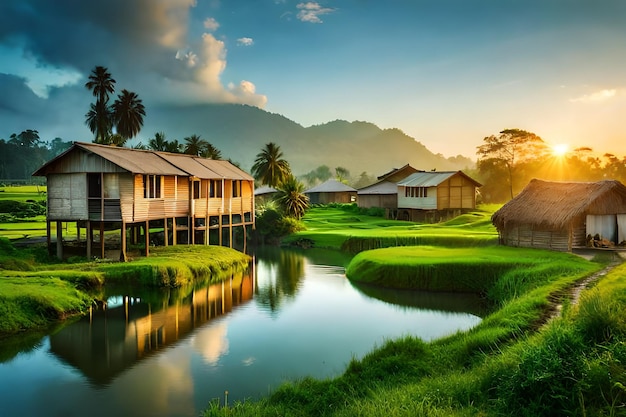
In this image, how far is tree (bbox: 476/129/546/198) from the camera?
7394cm

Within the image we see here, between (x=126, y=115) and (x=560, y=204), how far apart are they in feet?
179

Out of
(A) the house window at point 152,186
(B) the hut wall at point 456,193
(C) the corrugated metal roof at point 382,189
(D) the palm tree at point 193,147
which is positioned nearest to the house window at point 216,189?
(A) the house window at point 152,186

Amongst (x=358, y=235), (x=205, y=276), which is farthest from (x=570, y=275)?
(x=358, y=235)

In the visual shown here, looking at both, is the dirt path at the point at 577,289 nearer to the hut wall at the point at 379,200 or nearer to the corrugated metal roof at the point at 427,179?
the corrugated metal roof at the point at 427,179

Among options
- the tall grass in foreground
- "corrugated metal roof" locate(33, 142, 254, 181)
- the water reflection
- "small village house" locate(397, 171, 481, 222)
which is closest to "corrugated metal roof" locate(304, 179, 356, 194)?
"small village house" locate(397, 171, 481, 222)

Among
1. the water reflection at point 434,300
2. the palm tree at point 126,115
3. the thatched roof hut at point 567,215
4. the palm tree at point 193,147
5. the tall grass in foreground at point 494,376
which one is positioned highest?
the palm tree at point 126,115

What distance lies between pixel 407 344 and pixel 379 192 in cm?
5188

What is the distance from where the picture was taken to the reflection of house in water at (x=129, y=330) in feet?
50.6

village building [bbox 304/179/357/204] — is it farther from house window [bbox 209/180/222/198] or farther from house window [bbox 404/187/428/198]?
house window [bbox 209/180/222/198]

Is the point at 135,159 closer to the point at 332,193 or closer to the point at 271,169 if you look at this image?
the point at 271,169

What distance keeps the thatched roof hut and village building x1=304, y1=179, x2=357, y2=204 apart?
4961 cm

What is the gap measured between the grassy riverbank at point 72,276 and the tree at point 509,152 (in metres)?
51.9

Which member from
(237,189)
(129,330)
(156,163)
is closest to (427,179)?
(237,189)

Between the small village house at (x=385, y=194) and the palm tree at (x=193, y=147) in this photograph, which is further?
the palm tree at (x=193, y=147)
